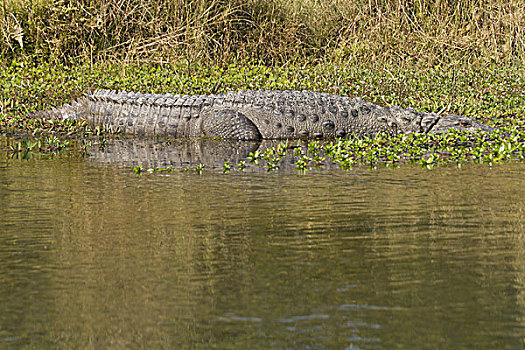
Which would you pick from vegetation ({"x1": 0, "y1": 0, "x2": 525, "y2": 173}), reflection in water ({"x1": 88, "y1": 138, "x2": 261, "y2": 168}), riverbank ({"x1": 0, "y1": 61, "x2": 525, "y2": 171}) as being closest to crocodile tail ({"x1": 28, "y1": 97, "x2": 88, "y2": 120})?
riverbank ({"x1": 0, "y1": 61, "x2": 525, "y2": 171})

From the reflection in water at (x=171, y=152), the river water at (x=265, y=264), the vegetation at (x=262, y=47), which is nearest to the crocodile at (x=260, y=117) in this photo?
the reflection in water at (x=171, y=152)

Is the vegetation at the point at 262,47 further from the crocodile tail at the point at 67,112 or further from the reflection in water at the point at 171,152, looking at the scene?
the reflection in water at the point at 171,152

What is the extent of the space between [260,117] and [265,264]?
17.8 feet

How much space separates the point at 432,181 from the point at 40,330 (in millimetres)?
3384

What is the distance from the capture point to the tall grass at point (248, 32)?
12797mm

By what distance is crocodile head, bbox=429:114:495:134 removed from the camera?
26.3ft

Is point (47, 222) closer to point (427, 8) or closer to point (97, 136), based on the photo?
point (97, 136)

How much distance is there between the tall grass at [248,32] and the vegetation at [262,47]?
2cm

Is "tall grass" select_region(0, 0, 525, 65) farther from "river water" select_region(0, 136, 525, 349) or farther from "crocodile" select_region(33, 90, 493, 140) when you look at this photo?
"river water" select_region(0, 136, 525, 349)

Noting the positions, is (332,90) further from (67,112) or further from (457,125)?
(67,112)

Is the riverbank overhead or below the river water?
overhead

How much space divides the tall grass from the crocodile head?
451 cm

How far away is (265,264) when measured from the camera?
11.0ft

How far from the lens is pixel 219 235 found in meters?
3.91
